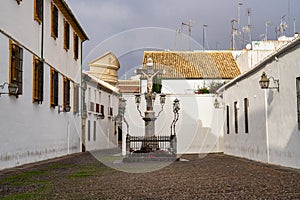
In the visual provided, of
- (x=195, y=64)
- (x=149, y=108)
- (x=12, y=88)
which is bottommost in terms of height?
(x=149, y=108)

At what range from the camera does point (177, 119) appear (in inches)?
854

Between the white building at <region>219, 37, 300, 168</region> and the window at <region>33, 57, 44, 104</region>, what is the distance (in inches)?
309

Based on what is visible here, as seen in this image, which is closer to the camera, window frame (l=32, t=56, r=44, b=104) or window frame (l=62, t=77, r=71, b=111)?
window frame (l=32, t=56, r=44, b=104)

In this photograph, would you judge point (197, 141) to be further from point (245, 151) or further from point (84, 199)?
point (84, 199)

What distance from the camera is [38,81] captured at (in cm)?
1545

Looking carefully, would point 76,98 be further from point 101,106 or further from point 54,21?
point 101,106

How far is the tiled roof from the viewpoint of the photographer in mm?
31250

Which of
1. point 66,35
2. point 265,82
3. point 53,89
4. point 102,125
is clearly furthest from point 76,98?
point 265,82

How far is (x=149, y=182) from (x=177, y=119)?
42.3ft

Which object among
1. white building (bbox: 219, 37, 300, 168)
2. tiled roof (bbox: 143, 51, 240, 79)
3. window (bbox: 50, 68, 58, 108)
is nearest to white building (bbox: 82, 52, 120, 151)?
tiled roof (bbox: 143, 51, 240, 79)

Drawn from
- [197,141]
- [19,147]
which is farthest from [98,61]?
[19,147]

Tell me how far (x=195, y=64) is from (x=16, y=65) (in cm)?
2172

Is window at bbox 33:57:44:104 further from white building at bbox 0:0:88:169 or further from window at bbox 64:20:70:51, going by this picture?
window at bbox 64:20:70:51

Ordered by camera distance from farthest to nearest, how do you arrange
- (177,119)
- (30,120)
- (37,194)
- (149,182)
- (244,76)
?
(177,119)
(244,76)
(30,120)
(149,182)
(37,194)
